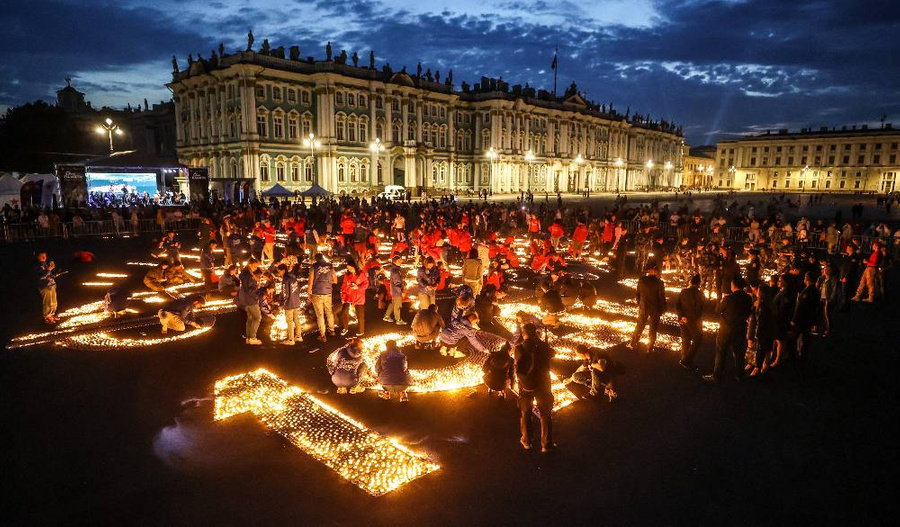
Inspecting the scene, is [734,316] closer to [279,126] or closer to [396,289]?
[396,289]

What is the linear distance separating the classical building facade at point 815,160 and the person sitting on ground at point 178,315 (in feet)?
441

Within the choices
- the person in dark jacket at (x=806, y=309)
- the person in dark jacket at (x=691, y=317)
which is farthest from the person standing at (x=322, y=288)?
the person in dark jacket at (x=806, y=309)

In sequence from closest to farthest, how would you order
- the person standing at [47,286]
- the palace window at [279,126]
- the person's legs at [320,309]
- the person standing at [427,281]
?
the person's legs at [320,309] < the person standing at [427,281] < the person standing at [47,286] < the palace window at [279,126]

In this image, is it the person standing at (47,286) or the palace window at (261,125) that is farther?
the palace window at (261,125)

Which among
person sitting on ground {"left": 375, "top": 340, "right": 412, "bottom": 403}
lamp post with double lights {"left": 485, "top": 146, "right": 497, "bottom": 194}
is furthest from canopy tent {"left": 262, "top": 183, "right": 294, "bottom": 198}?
lamp post with double lights {"left": 485, "top": 146, "right": 497, "bottom": 194}

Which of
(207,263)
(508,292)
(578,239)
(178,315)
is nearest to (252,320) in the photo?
(178,315)

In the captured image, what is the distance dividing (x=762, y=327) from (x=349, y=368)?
271 inches

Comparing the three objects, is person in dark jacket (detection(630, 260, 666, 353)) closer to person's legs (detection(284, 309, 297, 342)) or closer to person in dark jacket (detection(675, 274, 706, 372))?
person in dark jacket (detection(675, 274, 706, 372))

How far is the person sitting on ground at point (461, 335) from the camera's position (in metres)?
9.20

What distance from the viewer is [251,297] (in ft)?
32.4

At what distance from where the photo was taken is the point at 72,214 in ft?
88.6

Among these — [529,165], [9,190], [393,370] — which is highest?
[529,165]

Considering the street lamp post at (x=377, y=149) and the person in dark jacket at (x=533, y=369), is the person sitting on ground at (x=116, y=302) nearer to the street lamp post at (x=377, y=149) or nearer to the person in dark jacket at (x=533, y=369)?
the person in dark jacket at (x=533, y=369)

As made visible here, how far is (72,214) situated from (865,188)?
14443cm
